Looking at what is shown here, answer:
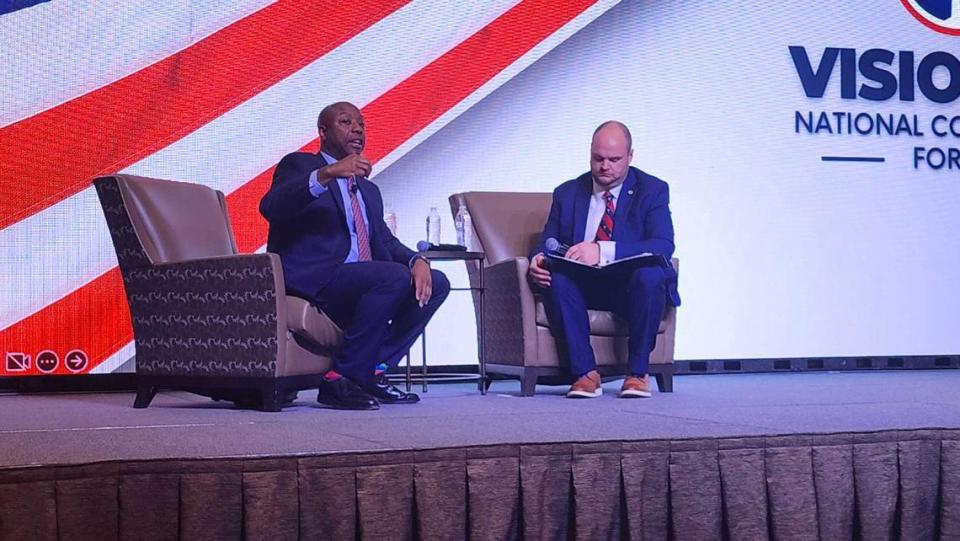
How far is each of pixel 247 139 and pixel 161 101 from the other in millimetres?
368

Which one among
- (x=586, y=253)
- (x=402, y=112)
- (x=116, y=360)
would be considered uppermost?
(x=402, y=112)

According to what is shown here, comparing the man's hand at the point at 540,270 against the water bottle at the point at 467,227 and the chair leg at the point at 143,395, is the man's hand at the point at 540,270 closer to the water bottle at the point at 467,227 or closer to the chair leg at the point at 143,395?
the water bottle at the point at 467,227

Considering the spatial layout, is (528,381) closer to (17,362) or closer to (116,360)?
(116,360)

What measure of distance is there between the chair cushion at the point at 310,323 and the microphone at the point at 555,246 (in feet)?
2.71

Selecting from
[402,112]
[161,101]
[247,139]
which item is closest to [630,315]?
[402,112]

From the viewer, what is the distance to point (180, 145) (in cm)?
468

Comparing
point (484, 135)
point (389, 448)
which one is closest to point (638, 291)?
point (484, 135)

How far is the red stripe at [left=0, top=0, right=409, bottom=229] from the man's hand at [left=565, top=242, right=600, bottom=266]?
159cm

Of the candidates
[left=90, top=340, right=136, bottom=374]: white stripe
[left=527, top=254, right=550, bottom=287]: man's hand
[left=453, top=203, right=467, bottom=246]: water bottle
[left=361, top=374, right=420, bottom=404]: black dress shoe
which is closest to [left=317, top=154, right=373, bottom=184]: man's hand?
[left=361, top=374, right=420, bottom=404]: black dress shoe

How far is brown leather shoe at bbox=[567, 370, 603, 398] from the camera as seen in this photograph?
12.6 feet

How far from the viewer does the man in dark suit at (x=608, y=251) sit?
3867mm

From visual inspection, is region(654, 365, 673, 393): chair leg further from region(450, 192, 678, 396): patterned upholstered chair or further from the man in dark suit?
the man in dark suit

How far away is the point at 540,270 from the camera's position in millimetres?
3930

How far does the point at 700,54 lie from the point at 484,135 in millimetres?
1111
